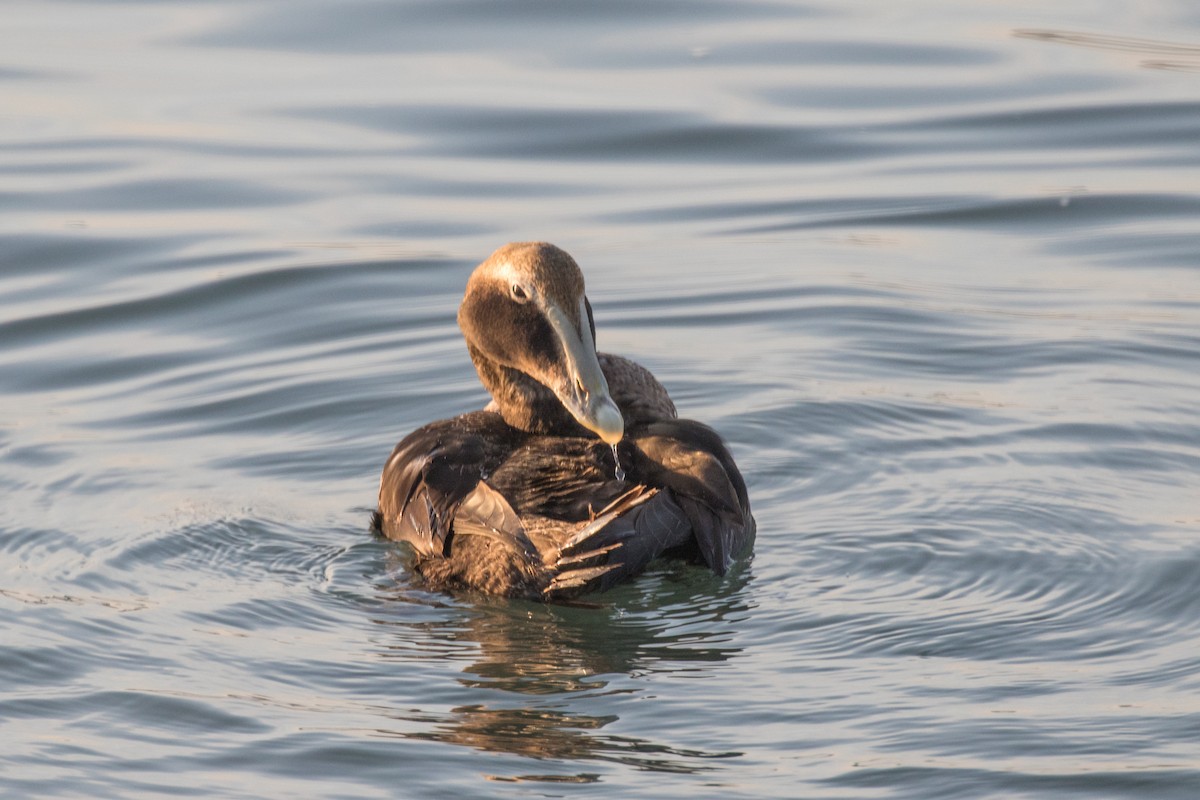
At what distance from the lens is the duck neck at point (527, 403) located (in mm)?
7516

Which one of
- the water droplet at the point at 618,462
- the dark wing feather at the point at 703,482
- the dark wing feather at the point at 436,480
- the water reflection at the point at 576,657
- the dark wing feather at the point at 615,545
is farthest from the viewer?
the dark wing feather at the point at 436,480

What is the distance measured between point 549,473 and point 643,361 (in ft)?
10.6

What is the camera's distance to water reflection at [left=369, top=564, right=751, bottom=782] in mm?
5668

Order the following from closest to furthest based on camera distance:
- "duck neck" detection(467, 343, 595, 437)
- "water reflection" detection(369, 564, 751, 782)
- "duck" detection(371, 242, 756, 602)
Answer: "water reflection" detection(369, 564, 751, 782) → "duck" detection(371, 242, 756, 602) → "duck neck" detection(467, 343, 595, 437)

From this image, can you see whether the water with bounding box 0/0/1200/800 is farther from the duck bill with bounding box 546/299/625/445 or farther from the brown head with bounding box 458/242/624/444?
the brown head with bounding box 458/242/624/444

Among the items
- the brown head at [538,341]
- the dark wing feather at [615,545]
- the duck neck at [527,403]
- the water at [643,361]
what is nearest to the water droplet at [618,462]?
the brown head at [538,341]

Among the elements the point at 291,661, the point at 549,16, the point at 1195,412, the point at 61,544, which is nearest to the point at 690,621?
the point at 291,661

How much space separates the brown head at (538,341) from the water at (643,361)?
2.36ft

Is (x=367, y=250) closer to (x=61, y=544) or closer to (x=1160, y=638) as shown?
(x=61, y=544)

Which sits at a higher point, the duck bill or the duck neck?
the duck bill

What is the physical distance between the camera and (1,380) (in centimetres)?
999

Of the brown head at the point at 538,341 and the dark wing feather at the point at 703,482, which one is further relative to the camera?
the brown head at the point at 538,341

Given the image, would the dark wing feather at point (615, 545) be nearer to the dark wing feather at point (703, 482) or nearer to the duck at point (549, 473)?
the duck at point (549, 473)

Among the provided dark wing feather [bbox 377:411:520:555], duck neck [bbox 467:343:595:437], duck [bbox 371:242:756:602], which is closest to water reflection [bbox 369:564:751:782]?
duck [bbox 371:242:756:602]
